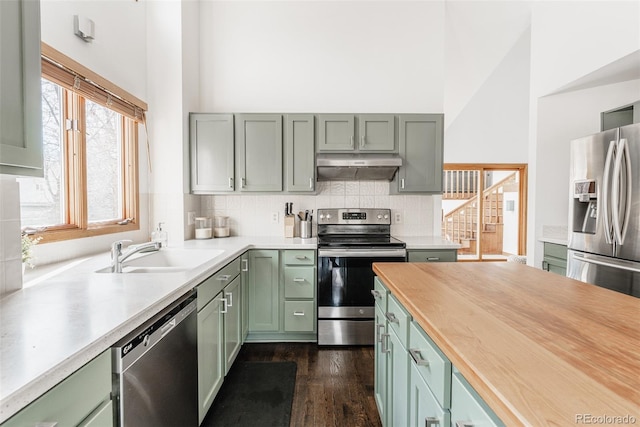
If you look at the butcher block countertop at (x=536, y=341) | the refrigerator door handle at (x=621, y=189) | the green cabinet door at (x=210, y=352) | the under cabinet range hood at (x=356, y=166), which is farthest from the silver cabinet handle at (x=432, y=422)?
the refrigerator door handle at (x=621, y=189)

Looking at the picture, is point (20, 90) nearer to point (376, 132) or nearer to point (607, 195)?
point (376, 132)

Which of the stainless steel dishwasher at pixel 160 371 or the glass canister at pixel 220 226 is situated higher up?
the glass canister at pixel 220 226

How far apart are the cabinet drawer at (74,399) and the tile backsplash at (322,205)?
95.0 inches

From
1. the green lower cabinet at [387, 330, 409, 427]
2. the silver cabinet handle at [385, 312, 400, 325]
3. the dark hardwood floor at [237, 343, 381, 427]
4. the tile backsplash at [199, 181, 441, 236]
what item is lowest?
the dark hardwood floor at [237, 343, 381, 427]

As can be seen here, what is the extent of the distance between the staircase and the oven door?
3899mm

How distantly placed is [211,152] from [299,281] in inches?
59.6

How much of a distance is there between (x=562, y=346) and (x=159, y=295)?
1290mm

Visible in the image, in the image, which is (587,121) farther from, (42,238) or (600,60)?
(42,238)

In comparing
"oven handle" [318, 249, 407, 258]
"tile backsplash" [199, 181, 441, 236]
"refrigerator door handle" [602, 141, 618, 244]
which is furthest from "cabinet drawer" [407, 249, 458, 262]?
"refrigerator door handle" [602, 141, 618, 244]

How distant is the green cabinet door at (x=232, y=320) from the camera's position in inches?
79.6

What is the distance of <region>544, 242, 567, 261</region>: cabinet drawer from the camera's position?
2828 mm

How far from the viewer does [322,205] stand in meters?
3.27

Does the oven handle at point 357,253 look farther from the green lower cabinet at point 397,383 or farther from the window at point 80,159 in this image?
the window at point 80,159

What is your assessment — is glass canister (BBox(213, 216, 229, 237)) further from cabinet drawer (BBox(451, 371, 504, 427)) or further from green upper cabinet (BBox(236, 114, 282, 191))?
cabinet drawer (BBox(451, 371, 504, 427))
